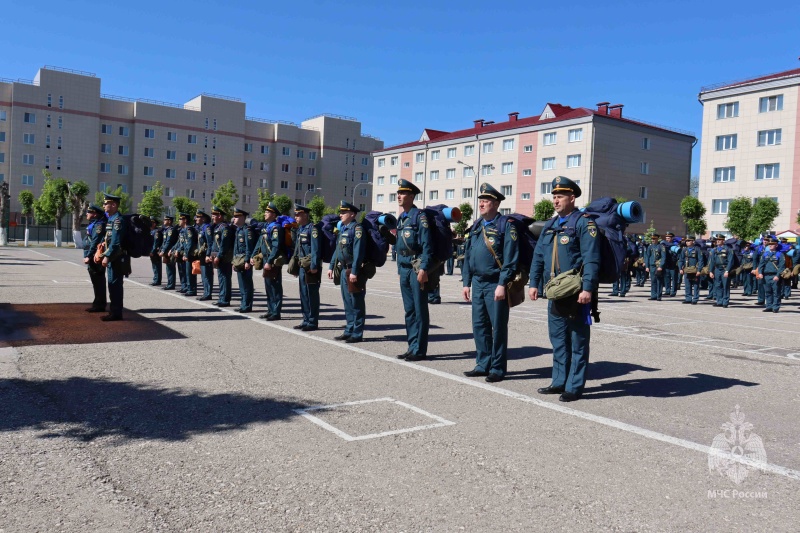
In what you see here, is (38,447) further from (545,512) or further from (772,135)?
(772,135)

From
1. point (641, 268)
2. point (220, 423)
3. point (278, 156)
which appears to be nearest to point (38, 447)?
point (220, 423)

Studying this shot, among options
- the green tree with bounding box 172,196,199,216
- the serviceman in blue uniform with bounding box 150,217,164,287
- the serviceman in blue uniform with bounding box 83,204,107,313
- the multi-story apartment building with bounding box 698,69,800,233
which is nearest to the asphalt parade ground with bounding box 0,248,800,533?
the serviceman in blue uniform with bounding box 83,204,107,313

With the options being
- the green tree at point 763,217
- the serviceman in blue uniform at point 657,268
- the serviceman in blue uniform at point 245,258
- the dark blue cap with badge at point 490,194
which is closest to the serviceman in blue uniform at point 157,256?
the serviceman in blue uniform at point 245,258

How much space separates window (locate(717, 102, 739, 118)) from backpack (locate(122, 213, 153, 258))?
51892 mm

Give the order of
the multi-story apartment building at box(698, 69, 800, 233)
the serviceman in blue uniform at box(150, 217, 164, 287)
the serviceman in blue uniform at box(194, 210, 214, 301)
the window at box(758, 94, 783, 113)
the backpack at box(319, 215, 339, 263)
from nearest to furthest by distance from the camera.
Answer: the backpack at box(319, 215, 339, 263), the serviceman in blue uniform at box(194, 210, 214, 301), the serviceman in blue uniform at box(150, 217, 164, 287), the multi-story apartment building at box(698, 69, 800, 233), the window at box(758, 94, 783, 113)

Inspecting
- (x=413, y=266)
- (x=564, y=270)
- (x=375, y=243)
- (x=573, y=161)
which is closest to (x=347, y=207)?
(x=375, y=243)

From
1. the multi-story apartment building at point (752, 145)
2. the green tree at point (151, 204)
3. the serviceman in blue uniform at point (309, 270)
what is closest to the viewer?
the serviceman in blue uniform at point (309, 270)

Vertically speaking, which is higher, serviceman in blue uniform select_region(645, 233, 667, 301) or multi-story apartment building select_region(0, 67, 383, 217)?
multi-story apartment building select_region(0, 67, 383, 217)

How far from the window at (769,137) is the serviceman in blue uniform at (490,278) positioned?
166 ft

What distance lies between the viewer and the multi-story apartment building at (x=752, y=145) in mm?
48469

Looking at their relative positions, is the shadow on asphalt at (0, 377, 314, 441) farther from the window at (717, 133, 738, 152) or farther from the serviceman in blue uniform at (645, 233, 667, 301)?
the window at (717, 133, 738, 152)

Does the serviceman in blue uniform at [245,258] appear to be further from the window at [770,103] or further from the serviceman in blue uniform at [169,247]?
the window at [770,103]

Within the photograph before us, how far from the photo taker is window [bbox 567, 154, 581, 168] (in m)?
61.5

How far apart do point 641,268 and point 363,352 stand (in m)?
20.9
